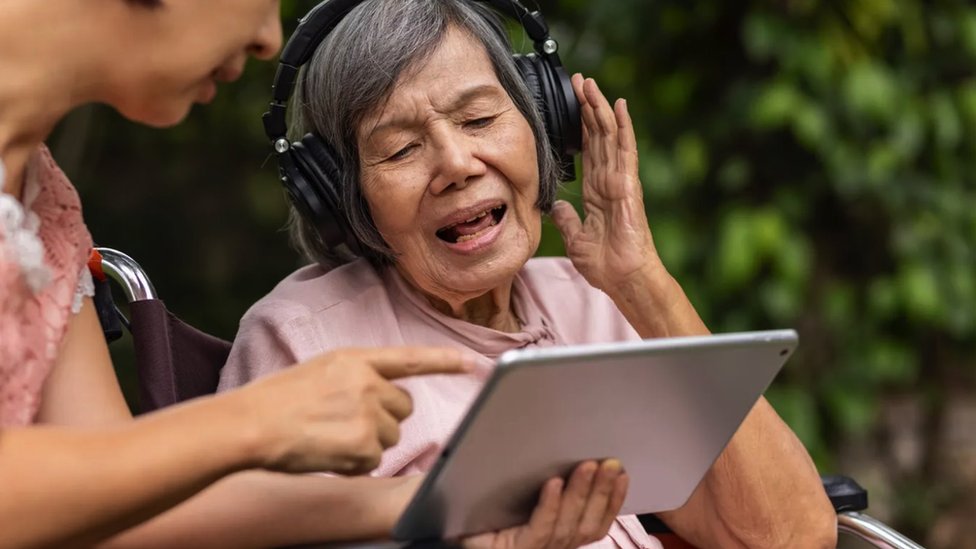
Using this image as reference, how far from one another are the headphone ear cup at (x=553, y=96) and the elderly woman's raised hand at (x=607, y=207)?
1.1 inches

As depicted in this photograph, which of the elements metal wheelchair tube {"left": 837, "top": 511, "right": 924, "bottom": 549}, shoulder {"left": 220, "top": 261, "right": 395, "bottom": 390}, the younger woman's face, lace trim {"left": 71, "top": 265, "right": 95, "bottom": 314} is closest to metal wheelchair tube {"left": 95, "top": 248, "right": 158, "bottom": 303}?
shoulder {"left": 220, "top": 261, "right": 395, "bottom": 390}

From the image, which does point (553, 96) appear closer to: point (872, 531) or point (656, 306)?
point (656, 306)

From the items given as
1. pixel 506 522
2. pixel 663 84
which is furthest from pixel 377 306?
pixel 663 84

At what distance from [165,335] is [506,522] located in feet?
1.63

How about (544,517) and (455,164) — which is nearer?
(544,517)

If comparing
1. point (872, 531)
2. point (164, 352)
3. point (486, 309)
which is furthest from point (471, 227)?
point (872, 531)

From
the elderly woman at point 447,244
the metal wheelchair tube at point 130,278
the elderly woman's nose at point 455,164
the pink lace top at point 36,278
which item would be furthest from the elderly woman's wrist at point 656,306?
the pink lace top at point 36,278

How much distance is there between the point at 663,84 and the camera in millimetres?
2904

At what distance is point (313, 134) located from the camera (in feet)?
5.33

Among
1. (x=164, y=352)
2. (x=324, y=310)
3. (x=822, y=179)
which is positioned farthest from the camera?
(x=822, y=179)

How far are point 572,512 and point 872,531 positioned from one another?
559 millimetres

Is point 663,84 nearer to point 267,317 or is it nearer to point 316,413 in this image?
point 267,317

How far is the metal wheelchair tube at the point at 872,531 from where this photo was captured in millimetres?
1569

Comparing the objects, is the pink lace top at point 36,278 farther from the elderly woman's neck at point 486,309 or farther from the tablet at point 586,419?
the elderly woman's neck at point 486,309
